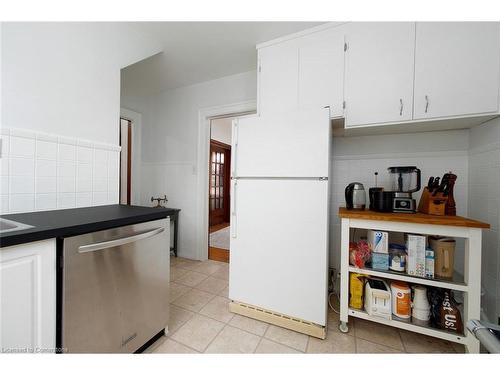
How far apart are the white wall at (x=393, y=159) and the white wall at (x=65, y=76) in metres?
2.07

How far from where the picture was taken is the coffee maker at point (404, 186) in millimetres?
1509

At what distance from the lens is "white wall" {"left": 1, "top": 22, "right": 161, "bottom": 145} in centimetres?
117

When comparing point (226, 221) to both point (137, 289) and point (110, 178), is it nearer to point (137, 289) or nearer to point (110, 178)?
point (110, 178)

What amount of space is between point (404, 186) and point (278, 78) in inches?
54.9

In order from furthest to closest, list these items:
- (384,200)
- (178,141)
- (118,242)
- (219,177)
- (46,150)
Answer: (219,177) < (178,141) < (384,200) < (46,150) < (118,242)

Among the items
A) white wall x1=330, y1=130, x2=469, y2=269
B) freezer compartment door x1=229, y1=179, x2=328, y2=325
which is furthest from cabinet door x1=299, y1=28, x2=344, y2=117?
freezer compartment door x1=229, y1=179, x2=328, y2=325

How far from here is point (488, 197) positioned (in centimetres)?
145

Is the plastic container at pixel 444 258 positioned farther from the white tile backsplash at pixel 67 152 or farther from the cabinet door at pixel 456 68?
the white tile backsplash at pixel 67 152

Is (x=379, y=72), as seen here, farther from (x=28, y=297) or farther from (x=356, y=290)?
(x=28, y=297)

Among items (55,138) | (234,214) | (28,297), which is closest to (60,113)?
(55,138)

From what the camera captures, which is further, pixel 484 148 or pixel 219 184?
pixel 219 184

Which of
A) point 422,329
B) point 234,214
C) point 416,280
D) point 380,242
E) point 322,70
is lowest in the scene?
point 422,329

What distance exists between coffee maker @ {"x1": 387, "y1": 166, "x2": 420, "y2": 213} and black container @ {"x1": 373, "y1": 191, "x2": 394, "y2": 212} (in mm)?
28

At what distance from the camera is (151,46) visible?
1.96 meters
